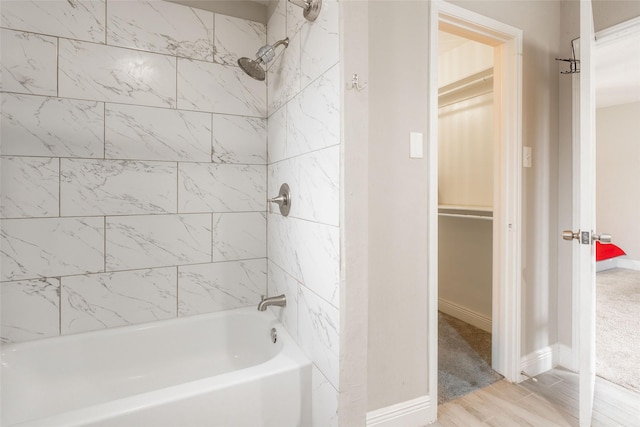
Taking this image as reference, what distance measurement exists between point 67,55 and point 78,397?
1763mm

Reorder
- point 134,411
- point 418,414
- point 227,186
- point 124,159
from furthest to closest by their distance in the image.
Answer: point 227,186 < point 124,159 < point 418,414 < point 134,411

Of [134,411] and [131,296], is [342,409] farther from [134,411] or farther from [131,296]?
[131,296]

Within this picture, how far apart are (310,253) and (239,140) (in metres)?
1.00

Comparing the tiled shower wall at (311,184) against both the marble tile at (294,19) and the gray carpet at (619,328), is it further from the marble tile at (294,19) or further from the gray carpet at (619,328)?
the gray carpet at (619,328)

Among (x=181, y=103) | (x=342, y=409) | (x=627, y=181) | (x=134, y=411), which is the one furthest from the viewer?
(x=627, y=181)

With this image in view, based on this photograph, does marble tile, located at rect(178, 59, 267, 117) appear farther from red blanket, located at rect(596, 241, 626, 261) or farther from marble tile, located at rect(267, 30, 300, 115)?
red blanket, located at rect(596, 241, 626, 261)

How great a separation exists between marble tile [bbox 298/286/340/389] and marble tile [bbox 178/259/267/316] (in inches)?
25.2

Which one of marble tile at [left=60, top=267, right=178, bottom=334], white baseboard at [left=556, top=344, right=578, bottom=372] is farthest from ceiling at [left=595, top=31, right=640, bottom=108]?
marble tile at [left=60, top=267, right=178, bottom=334]

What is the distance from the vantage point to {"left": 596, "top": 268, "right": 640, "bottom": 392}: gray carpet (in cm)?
197

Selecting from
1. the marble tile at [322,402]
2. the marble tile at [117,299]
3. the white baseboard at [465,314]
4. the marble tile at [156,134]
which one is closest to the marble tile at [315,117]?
the marble tile at [156,134]

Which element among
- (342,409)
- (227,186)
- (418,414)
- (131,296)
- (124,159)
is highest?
(124,159)

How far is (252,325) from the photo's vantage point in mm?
2014

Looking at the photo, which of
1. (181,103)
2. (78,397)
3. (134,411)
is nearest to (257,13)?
(181,103)

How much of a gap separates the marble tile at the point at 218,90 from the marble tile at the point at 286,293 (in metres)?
1.04
